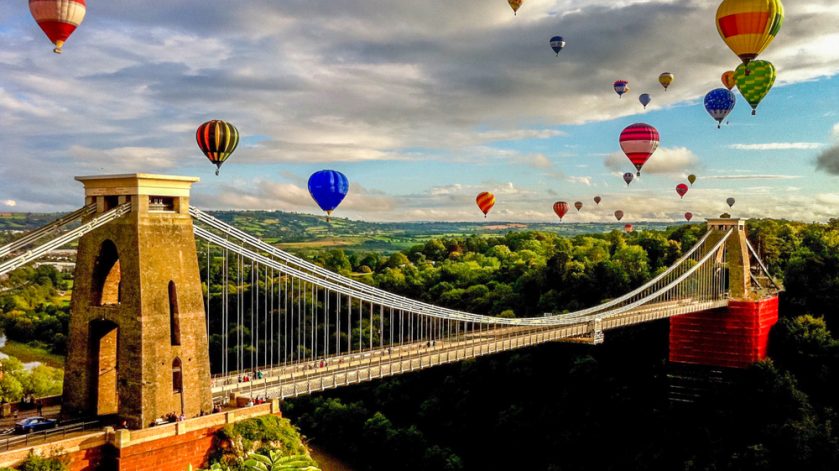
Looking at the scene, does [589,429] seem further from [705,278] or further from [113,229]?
[113,229]

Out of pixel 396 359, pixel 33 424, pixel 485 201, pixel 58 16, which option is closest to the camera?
pixel 33 424

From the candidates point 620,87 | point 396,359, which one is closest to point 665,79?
point 620,87

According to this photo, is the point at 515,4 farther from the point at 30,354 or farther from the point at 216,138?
the point at 30,354

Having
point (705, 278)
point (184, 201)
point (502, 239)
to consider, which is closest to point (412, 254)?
point (502, 239)

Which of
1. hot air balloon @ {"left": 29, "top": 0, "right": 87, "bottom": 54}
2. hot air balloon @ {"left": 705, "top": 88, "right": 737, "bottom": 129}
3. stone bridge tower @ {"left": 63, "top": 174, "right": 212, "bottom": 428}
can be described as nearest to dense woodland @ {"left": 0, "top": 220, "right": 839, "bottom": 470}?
hot air balloon @ {"left": 705, "top": 88, "right": 737, "bottom": 129}

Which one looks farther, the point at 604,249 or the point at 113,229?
the point at 604,249

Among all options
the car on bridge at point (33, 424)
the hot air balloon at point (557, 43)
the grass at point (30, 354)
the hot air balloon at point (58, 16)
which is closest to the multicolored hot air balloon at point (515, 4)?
the hot air balloon at point (557, 43)

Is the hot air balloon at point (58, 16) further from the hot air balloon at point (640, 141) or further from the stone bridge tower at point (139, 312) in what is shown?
the hot air balloon at point (640, 141)
